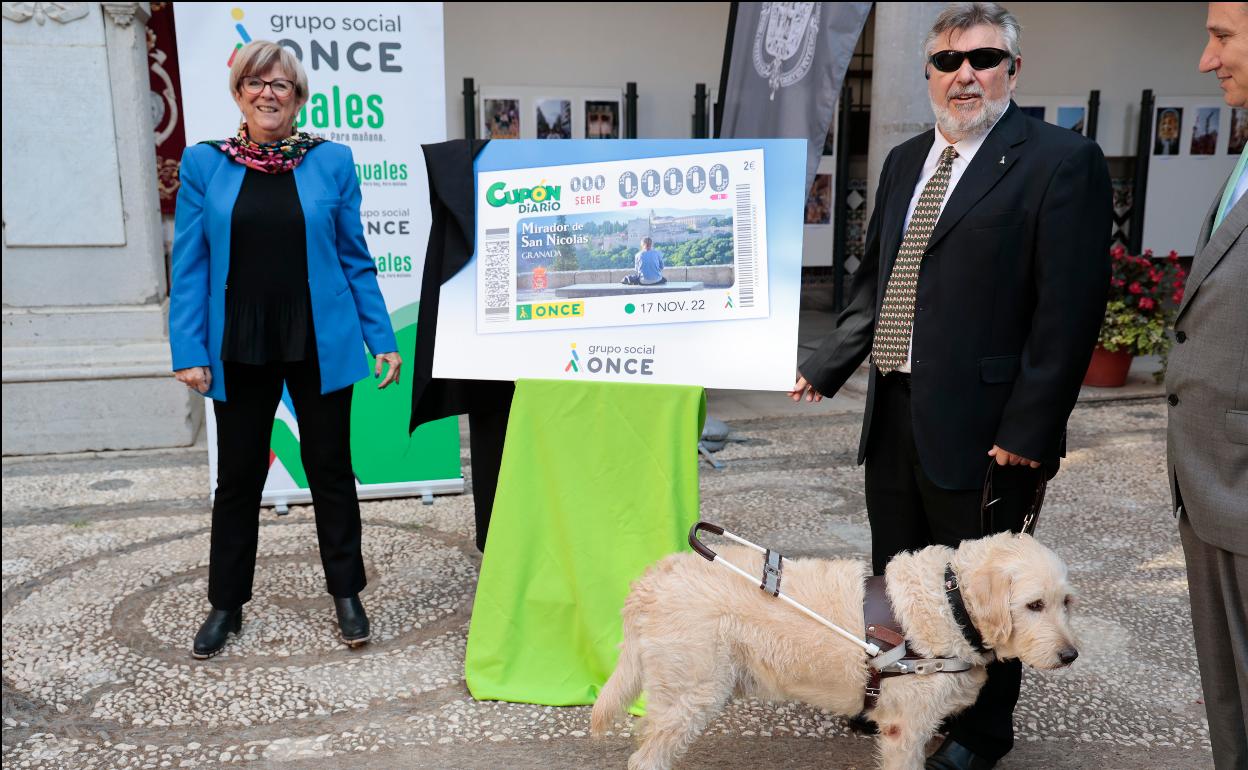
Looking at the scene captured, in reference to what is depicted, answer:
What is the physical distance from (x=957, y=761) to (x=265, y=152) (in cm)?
306

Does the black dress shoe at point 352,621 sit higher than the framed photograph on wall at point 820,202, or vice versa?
the framed photograph on wall at point 820,202

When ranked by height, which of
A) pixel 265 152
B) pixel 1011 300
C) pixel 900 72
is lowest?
pixel 1011 300

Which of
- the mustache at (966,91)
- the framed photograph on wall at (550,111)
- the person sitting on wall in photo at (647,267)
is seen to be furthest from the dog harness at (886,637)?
the framed photograph on wall at (550,111)

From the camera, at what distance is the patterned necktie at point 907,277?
8.90 ft

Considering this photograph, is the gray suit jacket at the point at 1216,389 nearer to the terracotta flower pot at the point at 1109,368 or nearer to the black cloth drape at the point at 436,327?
the black cloth drape at the point at 436,327

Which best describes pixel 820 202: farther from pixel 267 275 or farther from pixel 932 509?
pixel 932 509

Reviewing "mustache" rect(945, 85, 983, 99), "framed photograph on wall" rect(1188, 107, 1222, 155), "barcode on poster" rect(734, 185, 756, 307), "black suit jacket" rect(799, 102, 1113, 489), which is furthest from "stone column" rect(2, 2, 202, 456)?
"framed photograph on wall" rect(1188, 107, 1222, 155)

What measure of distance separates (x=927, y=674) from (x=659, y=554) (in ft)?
3.32

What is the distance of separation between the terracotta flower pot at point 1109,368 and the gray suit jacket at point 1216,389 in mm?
6055

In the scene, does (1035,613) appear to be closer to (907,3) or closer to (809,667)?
(809,667)

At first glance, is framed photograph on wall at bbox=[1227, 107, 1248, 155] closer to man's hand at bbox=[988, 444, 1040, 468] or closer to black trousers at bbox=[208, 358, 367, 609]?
man's hand at bbox=[988, 444, 1040, 468]

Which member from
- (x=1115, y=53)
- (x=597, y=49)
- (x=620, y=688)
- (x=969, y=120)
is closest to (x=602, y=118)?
(x=597, y=49)

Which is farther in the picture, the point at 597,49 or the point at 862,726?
the point at 597,49

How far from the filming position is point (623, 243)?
128 inches
